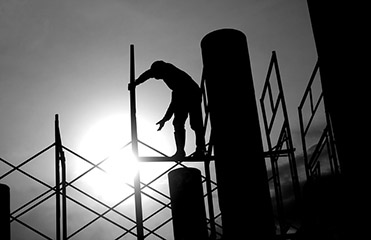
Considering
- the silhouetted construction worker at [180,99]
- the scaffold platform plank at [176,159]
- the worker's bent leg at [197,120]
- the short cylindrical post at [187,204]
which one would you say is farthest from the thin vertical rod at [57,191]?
the worker's bent leg at [197,120]

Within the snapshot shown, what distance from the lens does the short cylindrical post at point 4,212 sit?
4.83m

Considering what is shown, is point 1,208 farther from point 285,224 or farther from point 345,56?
point 345,56

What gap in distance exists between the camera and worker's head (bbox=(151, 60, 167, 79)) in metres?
6.91

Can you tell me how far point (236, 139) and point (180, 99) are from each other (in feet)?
13.0

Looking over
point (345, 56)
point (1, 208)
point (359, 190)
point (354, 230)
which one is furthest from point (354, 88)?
point (1, 208)

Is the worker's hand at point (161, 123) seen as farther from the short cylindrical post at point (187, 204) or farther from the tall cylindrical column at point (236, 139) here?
the tall cylindrical column at point (236, 139)

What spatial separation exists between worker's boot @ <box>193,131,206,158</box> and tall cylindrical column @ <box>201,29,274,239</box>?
277cm

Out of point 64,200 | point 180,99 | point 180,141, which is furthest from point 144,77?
point 64,200

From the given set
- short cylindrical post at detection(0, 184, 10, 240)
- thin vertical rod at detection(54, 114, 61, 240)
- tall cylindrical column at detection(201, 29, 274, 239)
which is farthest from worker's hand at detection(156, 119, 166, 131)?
tall cylindrical column at detection(201, 29, 274, 239)

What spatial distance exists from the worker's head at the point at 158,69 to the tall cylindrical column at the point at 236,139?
3.54 meters

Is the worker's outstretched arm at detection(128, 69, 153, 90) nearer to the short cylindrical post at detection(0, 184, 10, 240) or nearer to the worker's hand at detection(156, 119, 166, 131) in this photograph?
the worker's hand at detection(156, 119, 166, 131)

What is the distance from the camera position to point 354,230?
3.59 feet

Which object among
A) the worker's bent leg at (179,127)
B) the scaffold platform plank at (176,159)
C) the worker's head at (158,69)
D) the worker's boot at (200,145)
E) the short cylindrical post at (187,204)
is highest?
the worker's head at (158,69)

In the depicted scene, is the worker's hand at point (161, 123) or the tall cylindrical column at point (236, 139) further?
the worker's hand at point (161, 123)
